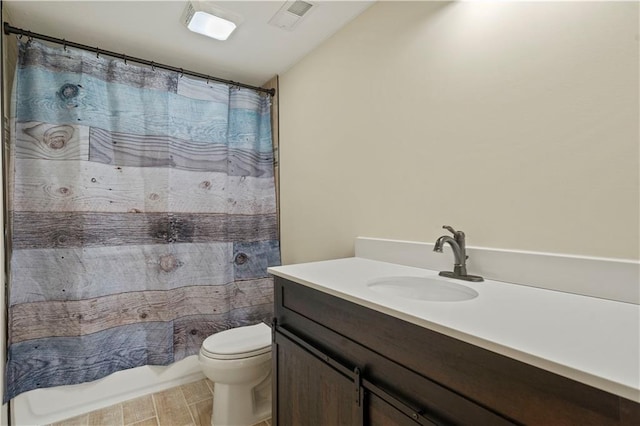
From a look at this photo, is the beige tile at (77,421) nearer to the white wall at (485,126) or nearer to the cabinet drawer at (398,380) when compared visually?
the cabinet drawer at (398,380)

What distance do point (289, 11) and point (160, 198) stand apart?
136 cm

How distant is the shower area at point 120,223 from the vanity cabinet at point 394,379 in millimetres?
1016

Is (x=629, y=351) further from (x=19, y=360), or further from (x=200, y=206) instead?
(x=19, y=360)


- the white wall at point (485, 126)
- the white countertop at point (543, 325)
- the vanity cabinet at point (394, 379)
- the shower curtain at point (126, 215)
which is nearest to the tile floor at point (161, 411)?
the shower curtain at point (126, 215)

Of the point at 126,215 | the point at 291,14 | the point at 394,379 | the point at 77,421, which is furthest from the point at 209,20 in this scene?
the point at 77,421

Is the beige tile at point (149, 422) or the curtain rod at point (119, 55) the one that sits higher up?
the curtain rod at point (119, 55)

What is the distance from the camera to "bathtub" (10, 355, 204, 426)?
1728 millimetres

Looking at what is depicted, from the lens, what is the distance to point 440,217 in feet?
4.24

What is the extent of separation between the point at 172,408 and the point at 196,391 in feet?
0.62

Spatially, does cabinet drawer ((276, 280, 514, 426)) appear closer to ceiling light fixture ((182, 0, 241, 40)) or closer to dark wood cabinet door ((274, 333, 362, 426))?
dark wood cabinet door ((274, 333, 362, 426))

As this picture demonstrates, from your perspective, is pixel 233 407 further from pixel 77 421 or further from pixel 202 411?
pixel 77 421

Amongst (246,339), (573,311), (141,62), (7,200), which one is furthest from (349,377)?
(141,62)

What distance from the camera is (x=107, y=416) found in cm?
183

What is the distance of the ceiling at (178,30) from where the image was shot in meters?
1.61
